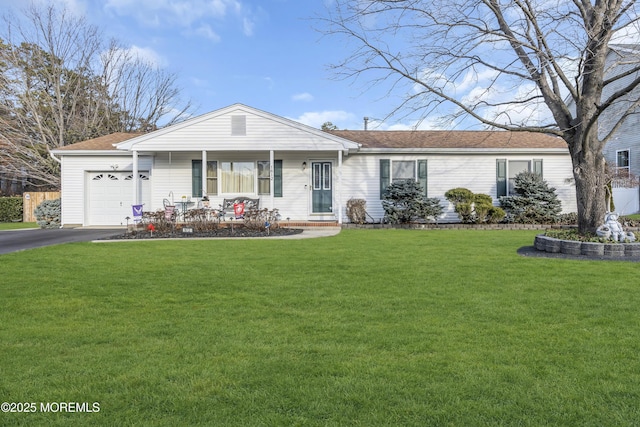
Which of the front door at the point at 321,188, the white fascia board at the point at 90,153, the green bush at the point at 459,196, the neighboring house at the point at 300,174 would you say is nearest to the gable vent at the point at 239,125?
the neighboring house at the point at 300,174

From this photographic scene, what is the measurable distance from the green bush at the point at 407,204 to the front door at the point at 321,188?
7.43 ft

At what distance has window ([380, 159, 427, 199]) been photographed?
1622 cm

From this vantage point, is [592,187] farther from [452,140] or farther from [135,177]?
[135,177]

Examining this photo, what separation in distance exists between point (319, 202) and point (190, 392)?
13868 millimetres

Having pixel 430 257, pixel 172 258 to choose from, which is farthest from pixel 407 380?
pixel 172 258

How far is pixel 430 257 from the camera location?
8.06 metres

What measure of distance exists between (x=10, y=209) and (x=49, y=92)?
29.4 ft

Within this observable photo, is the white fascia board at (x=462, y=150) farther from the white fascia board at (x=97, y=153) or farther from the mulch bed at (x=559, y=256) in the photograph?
the white fascia board at (x=97, y=153)

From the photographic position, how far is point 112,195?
1645cm

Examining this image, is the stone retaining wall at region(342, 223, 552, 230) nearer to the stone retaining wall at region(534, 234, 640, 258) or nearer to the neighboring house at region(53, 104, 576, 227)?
the neighboring house at region(53, 104, 576, 227)

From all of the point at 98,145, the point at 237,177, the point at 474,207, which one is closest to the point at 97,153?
the point at 98,145

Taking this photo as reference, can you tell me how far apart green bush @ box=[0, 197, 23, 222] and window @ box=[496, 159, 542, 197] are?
22071 millimetres

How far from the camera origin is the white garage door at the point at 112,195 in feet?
53.6

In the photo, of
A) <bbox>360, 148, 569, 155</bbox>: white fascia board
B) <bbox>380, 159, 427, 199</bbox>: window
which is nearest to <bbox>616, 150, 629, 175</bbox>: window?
<bbox>360, 148, 569, 155</bbox>: white fascia board
